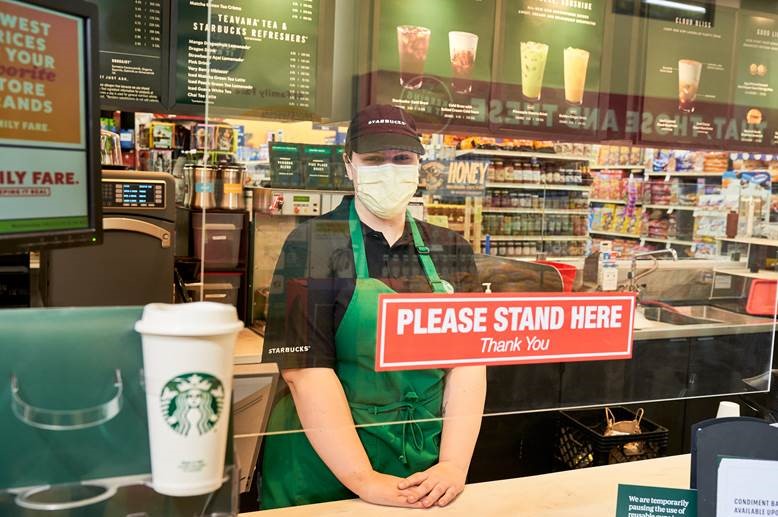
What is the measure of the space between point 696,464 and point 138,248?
253 centimetres

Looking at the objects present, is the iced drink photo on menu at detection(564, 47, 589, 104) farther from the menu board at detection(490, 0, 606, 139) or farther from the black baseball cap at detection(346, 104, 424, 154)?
the black baseball cap at detection(346, 104, 424, 154)

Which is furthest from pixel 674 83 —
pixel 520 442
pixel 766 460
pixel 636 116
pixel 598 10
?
pixel 520 442

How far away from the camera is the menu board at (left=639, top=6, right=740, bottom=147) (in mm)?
2441

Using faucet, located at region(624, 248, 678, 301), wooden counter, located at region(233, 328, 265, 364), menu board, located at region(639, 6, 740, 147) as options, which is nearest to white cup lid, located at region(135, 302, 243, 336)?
wooden counter, located at region(233, 328, 265, 364)

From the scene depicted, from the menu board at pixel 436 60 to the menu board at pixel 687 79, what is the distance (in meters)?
0.59

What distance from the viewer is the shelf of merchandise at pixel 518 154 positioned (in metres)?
2.24

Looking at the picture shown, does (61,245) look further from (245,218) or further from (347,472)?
(245,218)

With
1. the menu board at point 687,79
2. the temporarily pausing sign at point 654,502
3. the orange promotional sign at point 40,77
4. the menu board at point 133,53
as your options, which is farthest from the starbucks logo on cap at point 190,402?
the menu board at point 133,53

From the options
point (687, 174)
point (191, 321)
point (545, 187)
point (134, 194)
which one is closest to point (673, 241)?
point (687, 174)

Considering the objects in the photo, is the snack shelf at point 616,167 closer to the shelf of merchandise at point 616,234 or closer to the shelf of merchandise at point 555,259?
the shelf of merchandise at point 616,234

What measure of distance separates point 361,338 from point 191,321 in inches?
40.9

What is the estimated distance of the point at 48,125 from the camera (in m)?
1.17

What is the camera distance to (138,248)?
3348 mm

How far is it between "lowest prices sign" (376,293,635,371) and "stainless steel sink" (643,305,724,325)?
328 millimetres
